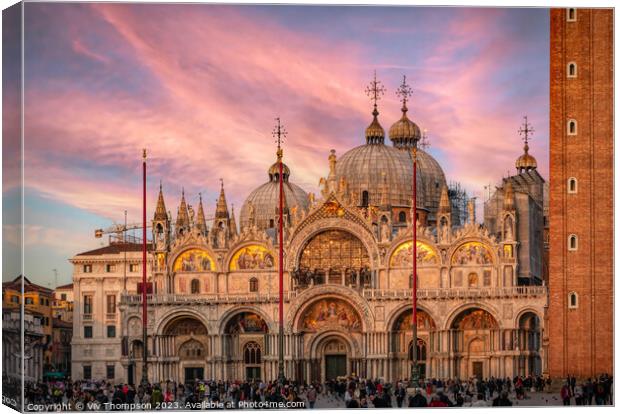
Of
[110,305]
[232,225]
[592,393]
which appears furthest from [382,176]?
[592,393]

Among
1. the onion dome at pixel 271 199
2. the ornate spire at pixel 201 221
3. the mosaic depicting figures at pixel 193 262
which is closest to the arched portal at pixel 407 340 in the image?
the mosaic depicting figures at pixel 193 262

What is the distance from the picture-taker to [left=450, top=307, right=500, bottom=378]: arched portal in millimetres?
72062

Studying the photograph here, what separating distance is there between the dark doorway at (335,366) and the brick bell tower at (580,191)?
14284 mm

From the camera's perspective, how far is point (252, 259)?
7500 centimetres

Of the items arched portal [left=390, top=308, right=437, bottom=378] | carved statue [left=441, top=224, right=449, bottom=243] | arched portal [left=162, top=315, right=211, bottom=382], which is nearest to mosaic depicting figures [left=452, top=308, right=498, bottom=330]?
arched portal [left=390, top=308, right=437, bottom=378]

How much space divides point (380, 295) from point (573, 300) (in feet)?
43.3

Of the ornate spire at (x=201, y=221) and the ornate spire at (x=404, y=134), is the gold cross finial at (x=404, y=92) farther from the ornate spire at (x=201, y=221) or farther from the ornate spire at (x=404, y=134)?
the ornate spire at (x=404, y=134)

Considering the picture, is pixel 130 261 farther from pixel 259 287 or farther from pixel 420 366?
pixel 420 366

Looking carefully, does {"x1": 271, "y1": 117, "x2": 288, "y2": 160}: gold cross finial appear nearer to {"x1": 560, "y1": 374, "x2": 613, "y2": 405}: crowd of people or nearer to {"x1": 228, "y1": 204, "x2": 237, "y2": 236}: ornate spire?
{"x1": 228, "y1": 204, "x2": 237, "y2": 236}: ornate spire

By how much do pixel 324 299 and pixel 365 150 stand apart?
9.98m

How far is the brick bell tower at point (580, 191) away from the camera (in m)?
59.9

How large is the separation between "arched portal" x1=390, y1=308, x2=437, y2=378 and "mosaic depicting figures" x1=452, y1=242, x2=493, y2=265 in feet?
8.46

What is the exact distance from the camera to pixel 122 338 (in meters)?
75.0

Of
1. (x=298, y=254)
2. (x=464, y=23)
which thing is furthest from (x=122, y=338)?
(x=464, y=23)
